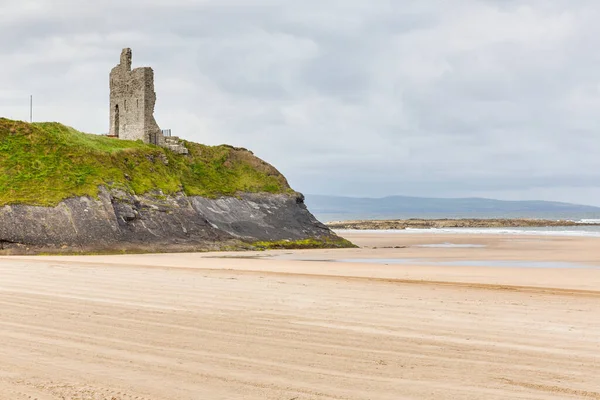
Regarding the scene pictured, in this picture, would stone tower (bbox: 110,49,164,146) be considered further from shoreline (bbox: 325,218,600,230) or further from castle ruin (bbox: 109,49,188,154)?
shoreline (bbox: 325,218,600,230)

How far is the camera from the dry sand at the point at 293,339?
6.84 meters

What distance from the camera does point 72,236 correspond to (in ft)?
102

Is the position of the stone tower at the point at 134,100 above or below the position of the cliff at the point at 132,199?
above

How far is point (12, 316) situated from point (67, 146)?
27.9m

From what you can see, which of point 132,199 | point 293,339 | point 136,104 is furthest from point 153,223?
point 293,339

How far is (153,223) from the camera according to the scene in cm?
3538

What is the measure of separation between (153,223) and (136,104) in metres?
12.8

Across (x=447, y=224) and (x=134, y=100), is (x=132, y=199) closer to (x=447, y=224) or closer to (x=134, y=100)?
(x=134, y=100)

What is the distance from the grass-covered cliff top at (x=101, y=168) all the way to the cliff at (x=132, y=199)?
0.05 meters

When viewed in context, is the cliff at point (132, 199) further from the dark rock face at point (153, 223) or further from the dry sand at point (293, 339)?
the dry sand at point (293, 339)

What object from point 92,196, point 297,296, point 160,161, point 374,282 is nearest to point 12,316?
point 297,296

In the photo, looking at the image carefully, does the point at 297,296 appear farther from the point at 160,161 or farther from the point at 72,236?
the point at 160,161

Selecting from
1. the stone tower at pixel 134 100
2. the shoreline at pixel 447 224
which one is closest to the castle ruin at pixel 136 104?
the stone tower at pixel 134 100

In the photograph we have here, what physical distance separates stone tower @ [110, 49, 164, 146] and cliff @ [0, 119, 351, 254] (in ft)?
7.44
